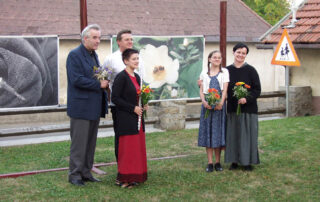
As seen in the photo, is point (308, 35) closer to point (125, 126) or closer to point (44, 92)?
point (44, 92)

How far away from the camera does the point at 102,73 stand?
6.69 m

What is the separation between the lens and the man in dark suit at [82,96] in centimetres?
662

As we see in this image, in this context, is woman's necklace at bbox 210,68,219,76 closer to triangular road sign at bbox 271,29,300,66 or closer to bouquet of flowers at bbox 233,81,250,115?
bouquet of flowers at bbox 233,81,250,115

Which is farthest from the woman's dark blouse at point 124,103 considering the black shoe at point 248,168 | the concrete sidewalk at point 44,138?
the concrete sidewalk at point 44,138

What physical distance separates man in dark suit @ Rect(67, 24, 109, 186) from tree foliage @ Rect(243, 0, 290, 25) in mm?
22093

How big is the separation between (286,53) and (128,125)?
6.37 metres

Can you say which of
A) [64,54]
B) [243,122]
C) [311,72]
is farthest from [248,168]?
[64,54]

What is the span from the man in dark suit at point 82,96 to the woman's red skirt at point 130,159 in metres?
0.52

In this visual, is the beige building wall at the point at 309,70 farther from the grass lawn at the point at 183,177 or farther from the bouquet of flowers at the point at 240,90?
the bouquet of flowers at the point at 240,90

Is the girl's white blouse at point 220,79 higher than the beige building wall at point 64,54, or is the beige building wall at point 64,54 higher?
the beige building wall at point 64,54

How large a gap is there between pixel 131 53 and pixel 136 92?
530 millimetres

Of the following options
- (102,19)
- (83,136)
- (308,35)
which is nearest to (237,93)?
(83,136)

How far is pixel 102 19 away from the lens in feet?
61.6

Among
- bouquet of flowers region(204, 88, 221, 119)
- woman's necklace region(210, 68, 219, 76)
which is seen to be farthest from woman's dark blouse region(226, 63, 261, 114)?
bouquet of flowers region(204, 88, 221, 119)
